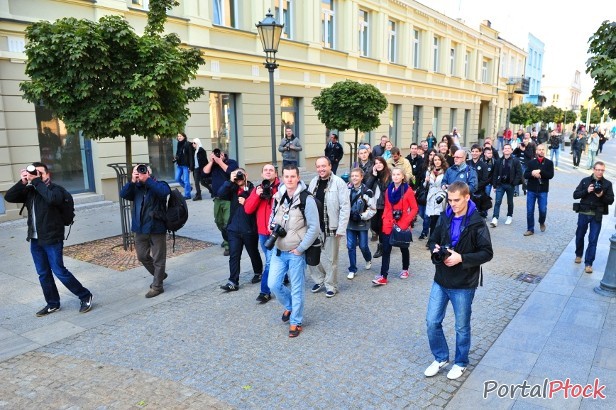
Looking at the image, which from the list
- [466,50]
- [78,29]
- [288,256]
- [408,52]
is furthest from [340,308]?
[466,50]

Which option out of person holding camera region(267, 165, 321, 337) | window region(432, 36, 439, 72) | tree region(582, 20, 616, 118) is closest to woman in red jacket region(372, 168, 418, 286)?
person holding camera region(267, 165, 321, 337)

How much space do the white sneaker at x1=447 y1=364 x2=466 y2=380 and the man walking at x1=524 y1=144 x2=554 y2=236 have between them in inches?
244

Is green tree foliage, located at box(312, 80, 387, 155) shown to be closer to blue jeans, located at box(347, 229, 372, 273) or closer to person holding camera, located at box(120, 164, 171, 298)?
blue jeans, located at box(347, 229, 372, 273)

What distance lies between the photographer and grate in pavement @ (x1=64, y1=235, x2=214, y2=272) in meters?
7.63

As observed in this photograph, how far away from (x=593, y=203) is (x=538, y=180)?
91.1 inches

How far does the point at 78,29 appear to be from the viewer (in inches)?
268

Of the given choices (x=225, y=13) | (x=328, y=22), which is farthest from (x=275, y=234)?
(x=328, y=22)

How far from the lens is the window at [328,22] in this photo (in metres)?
19.4

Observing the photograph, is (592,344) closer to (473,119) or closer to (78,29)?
(78,29)

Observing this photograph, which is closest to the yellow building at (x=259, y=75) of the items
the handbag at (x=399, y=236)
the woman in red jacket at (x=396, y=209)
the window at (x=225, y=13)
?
the window at (x=225, y=13)

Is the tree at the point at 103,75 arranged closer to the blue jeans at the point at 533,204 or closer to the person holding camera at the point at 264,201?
the person holding camera at the point at 264,201

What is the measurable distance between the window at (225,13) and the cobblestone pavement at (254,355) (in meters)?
11.1

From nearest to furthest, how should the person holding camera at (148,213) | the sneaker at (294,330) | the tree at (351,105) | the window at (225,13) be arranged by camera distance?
the sneaker at (294,330)
the person holding camera at (148,213)
the tree at (351,105)
the window at (225,13)

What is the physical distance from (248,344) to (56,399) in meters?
1.80
